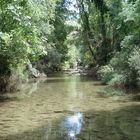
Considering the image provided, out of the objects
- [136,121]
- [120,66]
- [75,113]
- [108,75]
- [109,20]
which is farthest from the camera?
[109,20]

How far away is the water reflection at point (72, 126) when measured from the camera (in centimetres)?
980

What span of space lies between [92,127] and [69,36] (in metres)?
39.8

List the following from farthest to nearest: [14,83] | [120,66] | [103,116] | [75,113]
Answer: [120,66] → [14,83] → [75,113] → [103,116]

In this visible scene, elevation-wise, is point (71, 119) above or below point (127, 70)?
below

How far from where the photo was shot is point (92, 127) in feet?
35.0

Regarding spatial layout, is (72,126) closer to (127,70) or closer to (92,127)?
(92,127)

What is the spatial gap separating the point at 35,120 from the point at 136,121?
11.4 ft

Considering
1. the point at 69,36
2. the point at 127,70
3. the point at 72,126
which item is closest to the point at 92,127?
the point at 72,126

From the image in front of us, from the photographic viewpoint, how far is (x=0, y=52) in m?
17.6

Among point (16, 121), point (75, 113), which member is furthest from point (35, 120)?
point (75, 113)

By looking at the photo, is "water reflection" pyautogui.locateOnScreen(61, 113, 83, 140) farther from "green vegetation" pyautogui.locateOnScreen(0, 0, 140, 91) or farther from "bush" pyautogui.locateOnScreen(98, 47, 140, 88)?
"bush" pyautogui.locateOnScreen(98, 47, 140, 88)

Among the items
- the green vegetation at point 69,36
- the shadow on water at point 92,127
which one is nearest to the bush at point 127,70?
the green vegetation at point 69,36

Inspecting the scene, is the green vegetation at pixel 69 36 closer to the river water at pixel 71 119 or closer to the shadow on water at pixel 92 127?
the river water at pixel 71 119

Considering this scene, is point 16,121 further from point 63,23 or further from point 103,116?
point 63,23
